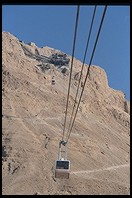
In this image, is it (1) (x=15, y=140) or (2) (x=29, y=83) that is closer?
(1) (x=15, y=140)

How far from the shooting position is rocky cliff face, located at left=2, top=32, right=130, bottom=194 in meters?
48.7

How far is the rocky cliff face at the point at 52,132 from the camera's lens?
48.7 m

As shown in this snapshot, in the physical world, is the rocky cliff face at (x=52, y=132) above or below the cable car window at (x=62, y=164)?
above

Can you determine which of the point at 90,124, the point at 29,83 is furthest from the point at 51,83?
the point at 90,124

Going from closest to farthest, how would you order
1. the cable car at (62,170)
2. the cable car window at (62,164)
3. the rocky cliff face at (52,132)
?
1. the cable car at (62,170)
2. the cable car window at (62,164)
3. the rocky cliff face at (52,132)

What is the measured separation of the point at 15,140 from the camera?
2203 inches

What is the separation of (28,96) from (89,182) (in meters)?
23.3

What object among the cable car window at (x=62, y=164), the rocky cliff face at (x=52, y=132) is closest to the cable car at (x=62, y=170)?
the cable car window at (x=62, y=164)

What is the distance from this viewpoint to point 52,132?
6141cm

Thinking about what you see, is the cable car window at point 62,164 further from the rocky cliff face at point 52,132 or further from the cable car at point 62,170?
the rocky cliff face at point 52,132

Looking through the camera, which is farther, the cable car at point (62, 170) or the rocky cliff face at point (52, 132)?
the rocky cliff face at point (52, 132)

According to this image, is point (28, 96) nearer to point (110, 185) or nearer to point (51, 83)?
point (51, 83)

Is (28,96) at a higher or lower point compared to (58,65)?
lower

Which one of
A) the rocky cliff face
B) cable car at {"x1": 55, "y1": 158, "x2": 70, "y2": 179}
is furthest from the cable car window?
the rocky cliff face
